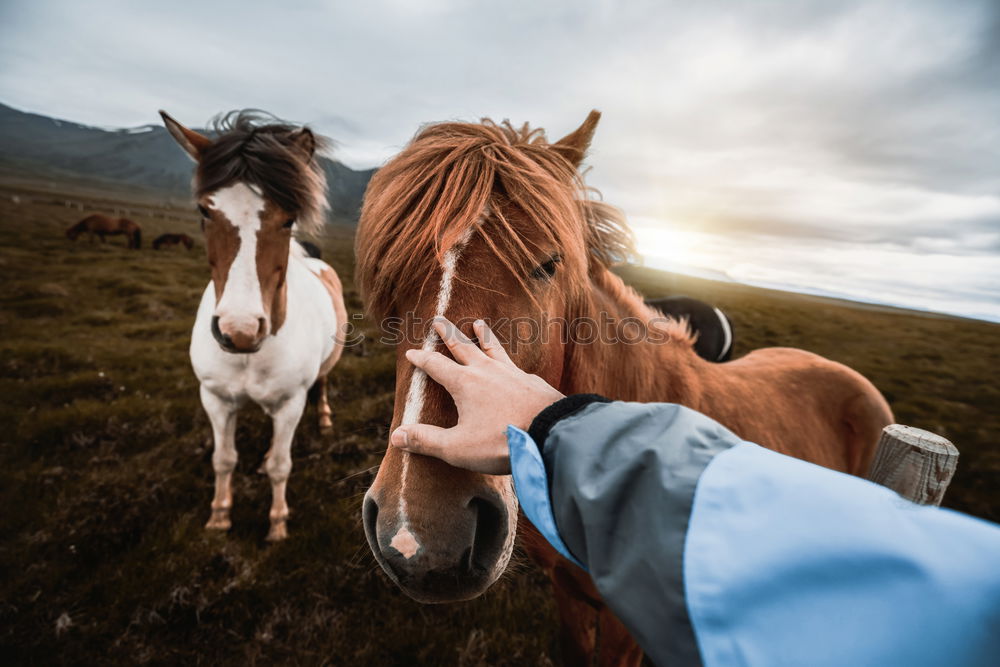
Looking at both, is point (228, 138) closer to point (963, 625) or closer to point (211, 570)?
point (211, 570)

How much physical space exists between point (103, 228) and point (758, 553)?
1541 inches

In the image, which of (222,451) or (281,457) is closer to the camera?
(222,451)

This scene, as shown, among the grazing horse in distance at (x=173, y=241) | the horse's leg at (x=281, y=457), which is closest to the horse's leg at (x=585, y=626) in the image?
the horse's leg at (x=281, y=457)

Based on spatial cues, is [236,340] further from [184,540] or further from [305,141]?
[184,540]

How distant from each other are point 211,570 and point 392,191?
155 inches

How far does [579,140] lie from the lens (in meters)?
2.14

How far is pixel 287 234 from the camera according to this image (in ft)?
10.9

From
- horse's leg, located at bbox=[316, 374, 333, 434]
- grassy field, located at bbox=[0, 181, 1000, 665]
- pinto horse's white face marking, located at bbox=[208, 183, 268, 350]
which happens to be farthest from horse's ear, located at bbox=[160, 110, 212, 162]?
grassy field, located at bbox=[0, 181, 1000, 665]

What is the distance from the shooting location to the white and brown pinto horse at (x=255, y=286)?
2.91 metres

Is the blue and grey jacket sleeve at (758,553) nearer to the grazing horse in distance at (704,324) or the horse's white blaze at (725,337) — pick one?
the grazing horse in distance at (704,324)

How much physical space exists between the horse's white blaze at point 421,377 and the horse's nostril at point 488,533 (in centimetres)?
23

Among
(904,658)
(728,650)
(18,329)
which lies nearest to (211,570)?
(728,650)

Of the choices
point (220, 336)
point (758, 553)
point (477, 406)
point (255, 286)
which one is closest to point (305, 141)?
point (255, 286)

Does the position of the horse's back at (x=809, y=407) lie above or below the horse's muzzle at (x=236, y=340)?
above
